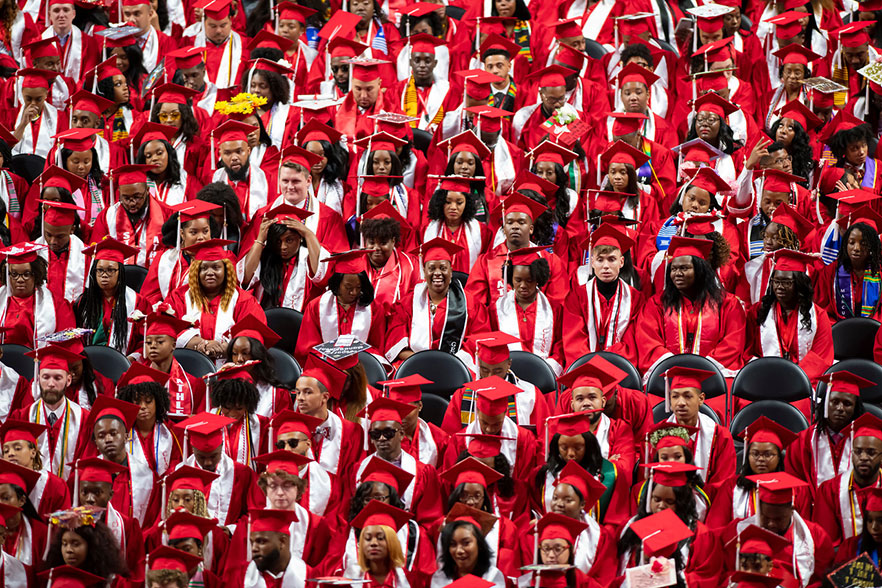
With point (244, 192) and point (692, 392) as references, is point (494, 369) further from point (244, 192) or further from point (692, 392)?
point (244, 192)

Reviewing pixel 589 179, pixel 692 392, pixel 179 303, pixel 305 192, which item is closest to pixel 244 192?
pixel 305 192

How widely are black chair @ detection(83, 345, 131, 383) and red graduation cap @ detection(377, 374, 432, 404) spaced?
1.48 m

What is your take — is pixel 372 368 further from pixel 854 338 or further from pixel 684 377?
pixel 854 338

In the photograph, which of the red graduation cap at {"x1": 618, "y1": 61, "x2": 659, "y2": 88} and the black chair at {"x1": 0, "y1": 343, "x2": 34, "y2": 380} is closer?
the black chair at {"x1": 0, "y1": 343, "x2": 34, "y2": 380}

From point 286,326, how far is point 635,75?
3.38m

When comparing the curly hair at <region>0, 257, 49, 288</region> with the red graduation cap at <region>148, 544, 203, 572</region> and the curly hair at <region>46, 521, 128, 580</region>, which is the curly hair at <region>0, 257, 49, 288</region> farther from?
the red graduation cap at <region>148, 544, 203, 572</region>

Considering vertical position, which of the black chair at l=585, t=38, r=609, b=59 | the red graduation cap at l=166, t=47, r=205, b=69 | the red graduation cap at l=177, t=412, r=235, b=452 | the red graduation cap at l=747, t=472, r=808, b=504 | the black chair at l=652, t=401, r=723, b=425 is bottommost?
the red graduation cap at l=747, t=472, r=808, b=504

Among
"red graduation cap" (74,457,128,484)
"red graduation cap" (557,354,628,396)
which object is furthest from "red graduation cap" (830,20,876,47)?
"red graduation cap" (74,457,128,484)

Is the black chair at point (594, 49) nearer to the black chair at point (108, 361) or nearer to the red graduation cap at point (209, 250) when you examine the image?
the red graduation cap at point (209, 250)

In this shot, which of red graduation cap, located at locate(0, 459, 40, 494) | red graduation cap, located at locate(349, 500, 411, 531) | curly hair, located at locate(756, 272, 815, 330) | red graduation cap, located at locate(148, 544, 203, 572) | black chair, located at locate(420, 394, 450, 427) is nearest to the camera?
red graduation cap, located at locate(148, 544, 203, 572)

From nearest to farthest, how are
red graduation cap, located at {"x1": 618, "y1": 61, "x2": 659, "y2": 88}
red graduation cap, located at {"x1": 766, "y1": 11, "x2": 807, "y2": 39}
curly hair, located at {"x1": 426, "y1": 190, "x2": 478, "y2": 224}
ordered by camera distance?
1. curly hair, located at {"x1": 426, "y1": 190, "x2": 478, "y2": 224}
2. red graduation cap, located at {"x1": 618, "y1": 61, "x2": 659, "y2": 88}
3. red graduation cap, located at {"x1": 766, "y1": 11, "x2": 807, "y2": 39}

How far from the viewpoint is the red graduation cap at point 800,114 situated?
33.2 feet

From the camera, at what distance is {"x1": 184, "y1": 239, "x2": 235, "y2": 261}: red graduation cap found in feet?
28.1

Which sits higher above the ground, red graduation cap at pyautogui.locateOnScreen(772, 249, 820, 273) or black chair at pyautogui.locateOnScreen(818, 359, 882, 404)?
red graduation cap at pyautogui.locateOnScreen(772, 249, 820, 273)
